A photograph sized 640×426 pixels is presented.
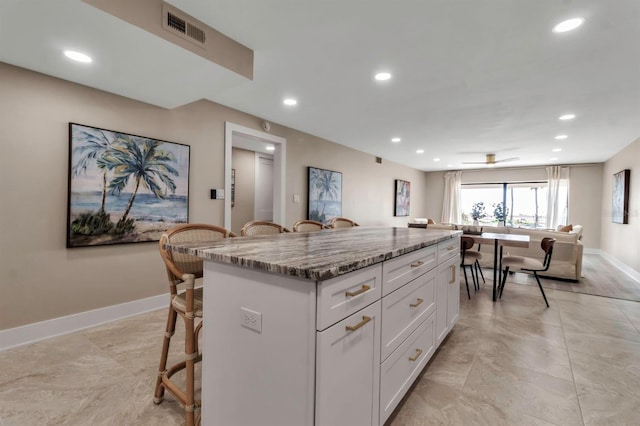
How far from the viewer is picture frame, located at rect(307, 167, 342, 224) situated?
5035mm

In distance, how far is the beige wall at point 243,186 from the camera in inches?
239

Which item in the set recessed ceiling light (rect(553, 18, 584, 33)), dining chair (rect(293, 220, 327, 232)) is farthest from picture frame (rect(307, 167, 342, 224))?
recessed ceiling light (rect(553, 18, 584, 33))

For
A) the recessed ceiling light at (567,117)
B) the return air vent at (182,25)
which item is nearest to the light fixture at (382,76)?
the return air vent at (182,25)

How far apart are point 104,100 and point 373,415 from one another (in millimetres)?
3345

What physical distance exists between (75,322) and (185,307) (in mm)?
2014

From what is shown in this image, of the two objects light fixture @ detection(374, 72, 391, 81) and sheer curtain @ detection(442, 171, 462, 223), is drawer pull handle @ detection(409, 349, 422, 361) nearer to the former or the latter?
light fixture @ detection(374, 72, 391, 81)

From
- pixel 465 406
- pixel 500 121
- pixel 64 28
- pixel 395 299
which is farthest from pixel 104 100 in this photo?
pixel 500 121

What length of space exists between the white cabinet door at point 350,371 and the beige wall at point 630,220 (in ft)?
19.3

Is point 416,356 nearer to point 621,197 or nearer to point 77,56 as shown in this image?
point 77,56

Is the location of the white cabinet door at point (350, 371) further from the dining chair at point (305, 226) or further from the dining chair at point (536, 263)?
the dining chair at point (536, 263)

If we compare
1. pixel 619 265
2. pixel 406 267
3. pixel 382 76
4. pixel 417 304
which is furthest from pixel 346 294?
pixel 619 265

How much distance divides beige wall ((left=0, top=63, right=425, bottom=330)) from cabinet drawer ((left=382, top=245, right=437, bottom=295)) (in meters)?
2.71

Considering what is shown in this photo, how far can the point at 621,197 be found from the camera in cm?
543

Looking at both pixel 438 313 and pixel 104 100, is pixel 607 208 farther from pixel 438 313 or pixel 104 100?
pixel 104 100
